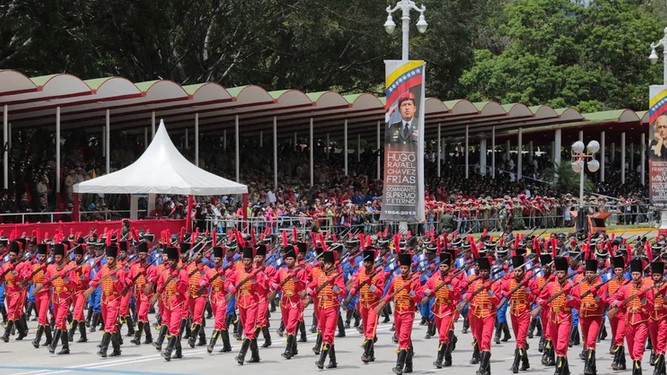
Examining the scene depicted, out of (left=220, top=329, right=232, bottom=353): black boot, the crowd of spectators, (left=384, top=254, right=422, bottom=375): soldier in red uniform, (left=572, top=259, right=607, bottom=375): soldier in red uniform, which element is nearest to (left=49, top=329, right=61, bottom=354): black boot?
(left=220, top=329, right=232, bottom=353): black boot

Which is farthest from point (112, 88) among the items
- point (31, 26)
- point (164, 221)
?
point (31, 26)

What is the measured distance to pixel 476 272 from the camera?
17328 millimetres

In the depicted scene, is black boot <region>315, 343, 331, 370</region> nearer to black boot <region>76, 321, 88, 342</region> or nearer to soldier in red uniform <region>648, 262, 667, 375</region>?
soldier in red uniform <region>648, 262, 667, 375</region>

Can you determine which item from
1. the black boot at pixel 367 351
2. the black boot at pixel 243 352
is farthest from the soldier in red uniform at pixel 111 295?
the black boot at pixel 367 351

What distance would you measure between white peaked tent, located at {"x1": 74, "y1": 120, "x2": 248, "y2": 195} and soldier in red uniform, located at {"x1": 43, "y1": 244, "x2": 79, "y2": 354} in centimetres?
1191

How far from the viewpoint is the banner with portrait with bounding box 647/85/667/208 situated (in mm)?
37531

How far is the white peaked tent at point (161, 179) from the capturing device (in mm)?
31172

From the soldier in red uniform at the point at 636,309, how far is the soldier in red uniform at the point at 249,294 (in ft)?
15.6

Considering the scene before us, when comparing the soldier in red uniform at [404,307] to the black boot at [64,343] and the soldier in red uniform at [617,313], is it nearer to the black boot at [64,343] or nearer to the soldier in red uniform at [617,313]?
the soldier in red uniform at [617,313]

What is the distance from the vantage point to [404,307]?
16562 mm

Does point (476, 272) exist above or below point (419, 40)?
below

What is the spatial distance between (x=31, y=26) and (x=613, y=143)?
99.0 feet

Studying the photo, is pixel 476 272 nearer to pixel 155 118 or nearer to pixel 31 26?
pixel 155 118

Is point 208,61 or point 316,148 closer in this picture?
point 316,148
